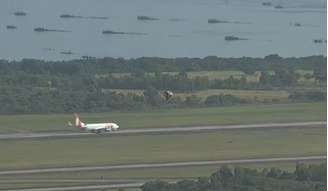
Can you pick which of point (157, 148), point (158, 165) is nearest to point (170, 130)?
point (157, 148)

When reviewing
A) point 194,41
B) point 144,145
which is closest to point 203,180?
point 144,145

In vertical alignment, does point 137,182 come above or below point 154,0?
below

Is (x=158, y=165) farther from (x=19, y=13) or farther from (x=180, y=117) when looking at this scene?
(x=19, y=13)

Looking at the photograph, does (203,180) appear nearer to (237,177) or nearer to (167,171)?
(237,177)

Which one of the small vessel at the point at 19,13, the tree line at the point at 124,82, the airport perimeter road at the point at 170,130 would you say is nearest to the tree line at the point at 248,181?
the airport perimeter road at the point at 170,130

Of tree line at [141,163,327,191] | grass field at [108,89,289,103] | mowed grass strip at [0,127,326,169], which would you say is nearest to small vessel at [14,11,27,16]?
grass field at [108,89,289,103]
